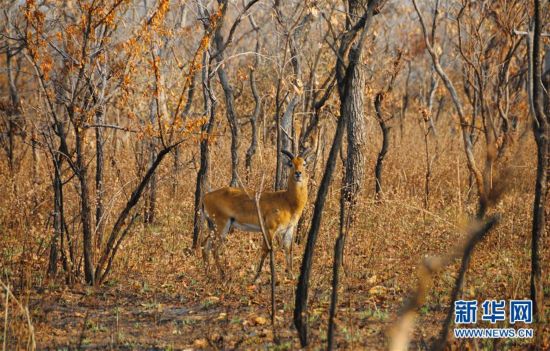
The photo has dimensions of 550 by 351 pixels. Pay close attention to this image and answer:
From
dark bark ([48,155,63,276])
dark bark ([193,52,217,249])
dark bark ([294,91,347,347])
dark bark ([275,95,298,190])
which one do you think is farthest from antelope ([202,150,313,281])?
dark bark ([294,91,347,347])

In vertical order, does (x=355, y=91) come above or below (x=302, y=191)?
above

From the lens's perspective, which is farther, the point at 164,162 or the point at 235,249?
the point at 164,162

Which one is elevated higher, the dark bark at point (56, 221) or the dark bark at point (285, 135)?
the dark bark at point (285, 135)

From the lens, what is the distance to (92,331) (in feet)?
20.4

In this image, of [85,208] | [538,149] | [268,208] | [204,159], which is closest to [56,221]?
[85,208]

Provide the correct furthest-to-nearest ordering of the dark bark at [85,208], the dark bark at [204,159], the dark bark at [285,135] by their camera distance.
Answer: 1. the dark bark at [285,135]
2. the dark bark at [204,159]
3. the dark bark at [85,208]

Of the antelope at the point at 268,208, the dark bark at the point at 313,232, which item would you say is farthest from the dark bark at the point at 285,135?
the dark bark at the point at 313,232

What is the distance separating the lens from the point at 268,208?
340 inches

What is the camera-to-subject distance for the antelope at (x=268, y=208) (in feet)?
28.2

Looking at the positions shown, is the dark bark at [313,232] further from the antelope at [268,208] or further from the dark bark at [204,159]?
the dark bark at [204,159]

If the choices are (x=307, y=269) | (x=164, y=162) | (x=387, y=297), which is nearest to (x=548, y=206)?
(x=387, y=297)

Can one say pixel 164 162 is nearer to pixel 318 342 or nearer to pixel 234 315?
pixel 234 315

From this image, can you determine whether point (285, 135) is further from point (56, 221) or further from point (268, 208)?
point (56, 221)

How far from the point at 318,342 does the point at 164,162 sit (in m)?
8.04
